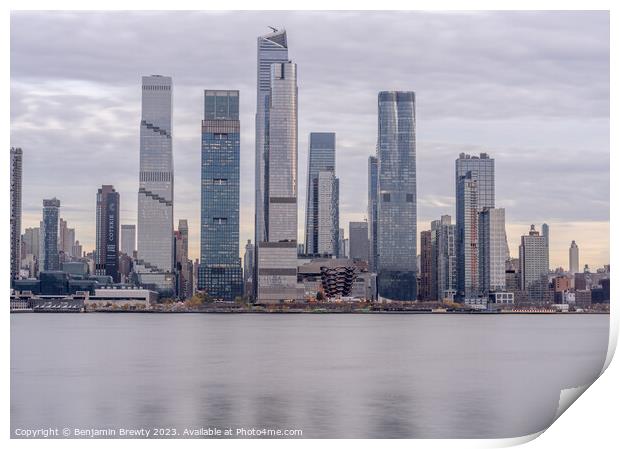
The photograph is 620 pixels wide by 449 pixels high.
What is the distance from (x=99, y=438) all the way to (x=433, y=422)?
16.9 ft

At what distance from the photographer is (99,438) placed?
38.1ft

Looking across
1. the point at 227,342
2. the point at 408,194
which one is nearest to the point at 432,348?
the point at 227,342

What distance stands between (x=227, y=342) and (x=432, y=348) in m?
7.83
